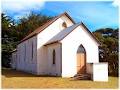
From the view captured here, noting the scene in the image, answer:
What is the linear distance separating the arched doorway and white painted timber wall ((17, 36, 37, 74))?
20.5 feet

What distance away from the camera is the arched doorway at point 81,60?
29906mm

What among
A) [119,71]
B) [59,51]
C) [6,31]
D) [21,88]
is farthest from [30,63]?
[6,31]

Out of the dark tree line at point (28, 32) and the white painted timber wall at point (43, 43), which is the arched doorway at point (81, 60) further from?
the dark tree line at point (28, 32)

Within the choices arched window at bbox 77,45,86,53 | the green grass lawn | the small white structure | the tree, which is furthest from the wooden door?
the tree

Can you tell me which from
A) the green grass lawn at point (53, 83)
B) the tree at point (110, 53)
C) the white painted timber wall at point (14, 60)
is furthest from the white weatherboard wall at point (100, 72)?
the white painted timber wall at point (14, 60)

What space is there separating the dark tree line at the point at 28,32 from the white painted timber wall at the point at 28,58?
7740 mm

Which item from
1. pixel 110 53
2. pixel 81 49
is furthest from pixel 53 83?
pixel 110 53

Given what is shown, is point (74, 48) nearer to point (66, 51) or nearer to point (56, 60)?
point (66, 51)

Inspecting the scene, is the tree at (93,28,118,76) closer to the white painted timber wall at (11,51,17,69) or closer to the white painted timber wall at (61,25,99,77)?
the white painted timber wall at (61,25,99,77)

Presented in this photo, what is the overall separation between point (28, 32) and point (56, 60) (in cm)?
2955

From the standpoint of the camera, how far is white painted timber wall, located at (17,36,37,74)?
34.9m

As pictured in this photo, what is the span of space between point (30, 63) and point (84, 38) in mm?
9889

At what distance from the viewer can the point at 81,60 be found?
3016 cm

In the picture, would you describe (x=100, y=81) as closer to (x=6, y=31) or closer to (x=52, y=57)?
(x=52, y=57)
